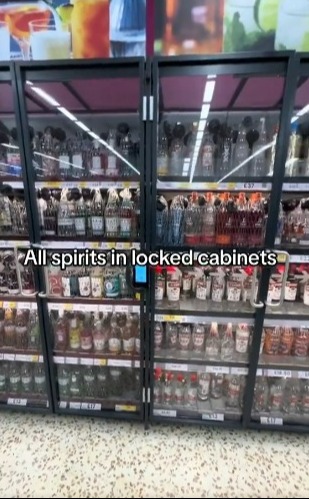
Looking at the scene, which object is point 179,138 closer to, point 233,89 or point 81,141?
point 233,89

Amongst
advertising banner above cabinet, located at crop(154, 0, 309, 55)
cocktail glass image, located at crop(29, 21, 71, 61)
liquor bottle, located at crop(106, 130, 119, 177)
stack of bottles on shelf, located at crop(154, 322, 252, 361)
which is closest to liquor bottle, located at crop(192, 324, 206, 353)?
stack of bottles on shelf, located at crop(154, 322, 252, 361)

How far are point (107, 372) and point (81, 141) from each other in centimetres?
165

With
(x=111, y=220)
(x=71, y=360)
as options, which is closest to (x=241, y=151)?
(x=111, y=220)

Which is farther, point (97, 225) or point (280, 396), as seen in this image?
point (280, 396)

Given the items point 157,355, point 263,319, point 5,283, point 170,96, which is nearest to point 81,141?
point 170,96

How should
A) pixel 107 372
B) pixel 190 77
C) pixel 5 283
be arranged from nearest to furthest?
pixel 190 77 < pixel 5 283 < pixel 107 372

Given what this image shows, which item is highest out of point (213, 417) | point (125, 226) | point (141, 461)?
point (125, 226)

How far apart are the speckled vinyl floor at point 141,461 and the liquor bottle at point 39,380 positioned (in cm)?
19

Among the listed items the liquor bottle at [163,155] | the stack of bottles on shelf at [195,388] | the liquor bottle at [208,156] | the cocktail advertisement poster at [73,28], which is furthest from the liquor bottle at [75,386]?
the cocktail advertisement poster at [73,28]

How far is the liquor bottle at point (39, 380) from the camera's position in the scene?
198 cm

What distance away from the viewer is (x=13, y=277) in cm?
178

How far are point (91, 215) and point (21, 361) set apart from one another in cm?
129

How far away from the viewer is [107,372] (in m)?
2.01

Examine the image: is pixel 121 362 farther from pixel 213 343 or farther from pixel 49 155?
pixel 49 155
